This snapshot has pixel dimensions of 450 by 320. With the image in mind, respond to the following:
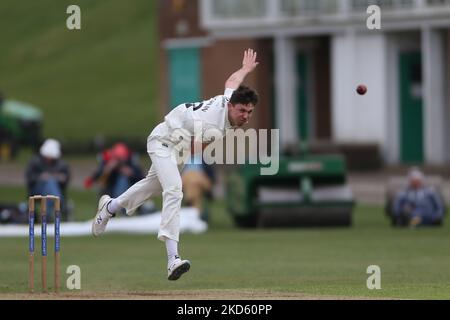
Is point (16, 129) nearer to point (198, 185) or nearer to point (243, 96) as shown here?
point (198, 185)

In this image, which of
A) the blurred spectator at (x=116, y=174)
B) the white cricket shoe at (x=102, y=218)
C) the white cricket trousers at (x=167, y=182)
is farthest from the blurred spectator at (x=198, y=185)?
the white cricket trousers at (x=167, y=182)

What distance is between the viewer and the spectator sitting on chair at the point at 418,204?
92.4ft

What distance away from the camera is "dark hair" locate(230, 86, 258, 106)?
616 inches

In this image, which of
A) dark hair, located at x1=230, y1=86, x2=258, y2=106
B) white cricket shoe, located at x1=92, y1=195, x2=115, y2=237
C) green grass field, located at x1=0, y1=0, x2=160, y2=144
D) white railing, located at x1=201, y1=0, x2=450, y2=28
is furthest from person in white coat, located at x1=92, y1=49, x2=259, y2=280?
green grass field, located at x1=0, y1=0, x2=160, y2=144

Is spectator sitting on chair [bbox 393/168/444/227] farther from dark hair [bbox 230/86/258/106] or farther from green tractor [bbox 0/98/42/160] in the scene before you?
green tractor [bbox 0/98/42/160]

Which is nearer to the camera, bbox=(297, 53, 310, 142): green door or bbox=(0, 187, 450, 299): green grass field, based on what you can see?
bbox=(0, 187, 450, 299): green grass field

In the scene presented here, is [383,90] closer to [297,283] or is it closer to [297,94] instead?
[297,94]

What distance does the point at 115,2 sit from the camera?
9681cm

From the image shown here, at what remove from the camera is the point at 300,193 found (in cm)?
2845

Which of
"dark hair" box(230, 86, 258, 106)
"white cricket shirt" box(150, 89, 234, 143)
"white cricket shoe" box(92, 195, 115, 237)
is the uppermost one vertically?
"dark hair" box(230, 86, 258, 106)

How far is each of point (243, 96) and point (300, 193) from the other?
1294cm

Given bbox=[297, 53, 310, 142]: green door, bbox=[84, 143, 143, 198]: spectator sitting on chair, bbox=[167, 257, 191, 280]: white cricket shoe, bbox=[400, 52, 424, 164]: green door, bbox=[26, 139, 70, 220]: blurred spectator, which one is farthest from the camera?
bbox=[297, 53, 310, 142]: green door

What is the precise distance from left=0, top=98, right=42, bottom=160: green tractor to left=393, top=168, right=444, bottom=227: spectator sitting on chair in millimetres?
28804

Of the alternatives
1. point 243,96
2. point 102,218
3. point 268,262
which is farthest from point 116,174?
point 243,96
